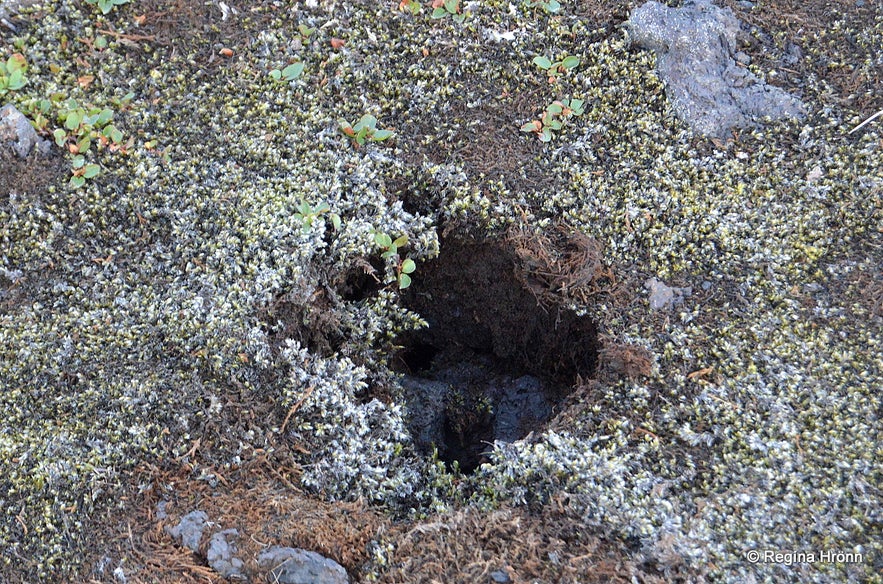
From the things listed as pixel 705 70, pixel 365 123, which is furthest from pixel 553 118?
pixel 365 123

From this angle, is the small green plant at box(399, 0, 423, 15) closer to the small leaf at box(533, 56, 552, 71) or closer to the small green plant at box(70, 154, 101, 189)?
the small leaf at box(533, 56, 552, 71)

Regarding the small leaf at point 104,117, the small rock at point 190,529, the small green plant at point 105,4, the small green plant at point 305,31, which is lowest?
the small rock at point 190,529

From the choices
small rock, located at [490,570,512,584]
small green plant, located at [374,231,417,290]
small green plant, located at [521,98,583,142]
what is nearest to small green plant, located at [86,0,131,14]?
small green plant, located at [374,231,417,290]

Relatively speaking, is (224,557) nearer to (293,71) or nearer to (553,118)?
(293,71)

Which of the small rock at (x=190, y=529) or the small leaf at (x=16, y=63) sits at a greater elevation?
the small leaf at (x=16, y=63)

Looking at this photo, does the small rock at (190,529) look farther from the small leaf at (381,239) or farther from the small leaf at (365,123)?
the small leaf at (365,123)

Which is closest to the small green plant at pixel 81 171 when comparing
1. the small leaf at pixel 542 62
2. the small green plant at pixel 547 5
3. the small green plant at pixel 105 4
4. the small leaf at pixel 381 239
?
the small green plant at pixel 105 4

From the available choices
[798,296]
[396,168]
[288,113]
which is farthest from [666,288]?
[288,113]
